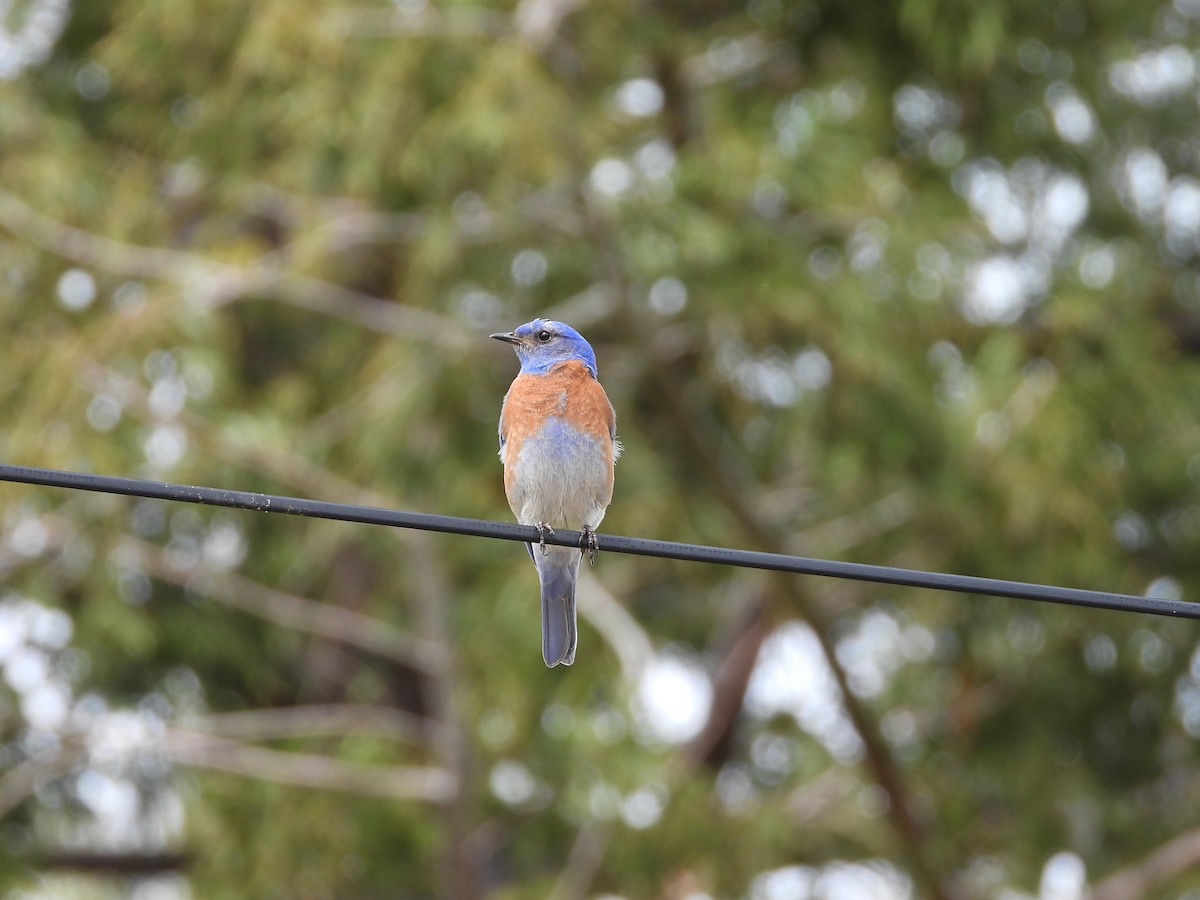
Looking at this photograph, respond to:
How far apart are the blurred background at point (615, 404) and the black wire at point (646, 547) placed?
4784 mm

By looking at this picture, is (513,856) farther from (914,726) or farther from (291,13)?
(291,13)

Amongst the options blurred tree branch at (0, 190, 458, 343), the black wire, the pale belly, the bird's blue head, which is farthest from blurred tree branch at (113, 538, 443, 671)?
the black wire

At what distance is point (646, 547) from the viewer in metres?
4.46

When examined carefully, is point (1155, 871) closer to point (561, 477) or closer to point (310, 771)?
point (310, 771)

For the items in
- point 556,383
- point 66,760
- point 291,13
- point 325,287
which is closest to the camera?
point 556,383

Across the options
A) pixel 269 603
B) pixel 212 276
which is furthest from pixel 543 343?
pixel 269 603

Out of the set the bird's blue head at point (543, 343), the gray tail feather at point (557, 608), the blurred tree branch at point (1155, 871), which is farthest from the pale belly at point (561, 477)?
the blurred tree branch at point (1155, 871)

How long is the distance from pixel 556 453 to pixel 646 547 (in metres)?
2.16

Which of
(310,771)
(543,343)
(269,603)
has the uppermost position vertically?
(543,343)

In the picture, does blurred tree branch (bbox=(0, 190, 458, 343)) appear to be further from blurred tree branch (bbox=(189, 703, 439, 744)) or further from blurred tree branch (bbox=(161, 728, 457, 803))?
blurred tree branch (bbox=(161, 728, 457, 803))

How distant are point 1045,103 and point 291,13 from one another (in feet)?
16.9

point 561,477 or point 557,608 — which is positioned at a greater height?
point 561,477

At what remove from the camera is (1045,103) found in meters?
11.9

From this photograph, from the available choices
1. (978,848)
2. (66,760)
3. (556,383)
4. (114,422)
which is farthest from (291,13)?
(978,848)
